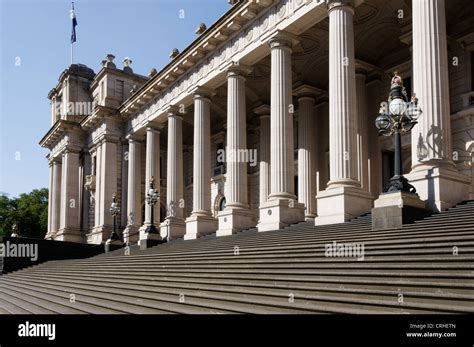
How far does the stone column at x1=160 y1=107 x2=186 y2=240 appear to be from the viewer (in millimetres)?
32875

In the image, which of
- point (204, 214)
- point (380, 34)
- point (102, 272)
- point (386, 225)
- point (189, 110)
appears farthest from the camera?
point (189, 110)

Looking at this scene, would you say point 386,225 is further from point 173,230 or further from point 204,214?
point 173,230

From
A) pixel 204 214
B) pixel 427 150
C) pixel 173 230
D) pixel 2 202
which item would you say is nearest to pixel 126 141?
pixel 173 230

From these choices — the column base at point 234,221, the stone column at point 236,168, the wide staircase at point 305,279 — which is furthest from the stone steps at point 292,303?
the stone column at point 236,168

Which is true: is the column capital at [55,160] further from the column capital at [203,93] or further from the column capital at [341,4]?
the column capital at [341,4]

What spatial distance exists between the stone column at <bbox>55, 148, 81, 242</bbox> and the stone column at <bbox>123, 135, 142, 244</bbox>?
844 cm

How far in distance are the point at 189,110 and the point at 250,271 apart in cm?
2487

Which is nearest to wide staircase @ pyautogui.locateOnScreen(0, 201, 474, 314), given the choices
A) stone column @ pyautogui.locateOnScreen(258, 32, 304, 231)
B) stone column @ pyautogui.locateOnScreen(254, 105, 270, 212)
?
stone column @ pyautogui.locateOnScreen(258, 32, 304, 231)

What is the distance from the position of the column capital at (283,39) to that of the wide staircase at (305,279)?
28.9ft

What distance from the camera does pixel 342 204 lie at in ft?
61.9

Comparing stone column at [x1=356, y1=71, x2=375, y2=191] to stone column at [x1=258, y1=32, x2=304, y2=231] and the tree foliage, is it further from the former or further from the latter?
the tree foliage

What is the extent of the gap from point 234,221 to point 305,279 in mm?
14422
